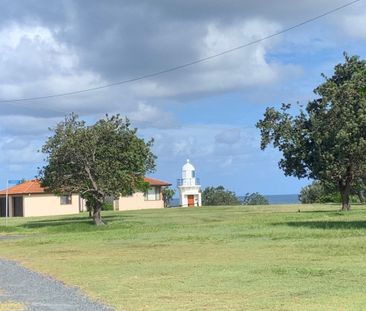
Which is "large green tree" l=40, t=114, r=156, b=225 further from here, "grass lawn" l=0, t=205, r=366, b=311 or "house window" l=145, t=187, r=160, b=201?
"house window" l=145, t=187, r=160, b=201

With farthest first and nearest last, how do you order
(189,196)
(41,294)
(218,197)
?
(218,197)
(189,196)
(41,294)

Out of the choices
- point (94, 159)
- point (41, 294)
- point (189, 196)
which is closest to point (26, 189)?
point (189, 196)

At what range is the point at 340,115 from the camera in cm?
4344

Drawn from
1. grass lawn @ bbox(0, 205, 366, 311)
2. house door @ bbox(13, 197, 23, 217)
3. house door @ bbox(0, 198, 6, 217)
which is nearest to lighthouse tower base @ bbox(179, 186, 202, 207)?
house door @ bbox(13, 197, 23, 217)

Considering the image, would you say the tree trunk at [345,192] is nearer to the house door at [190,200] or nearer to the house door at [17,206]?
the house door at [190,200]

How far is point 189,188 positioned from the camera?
7481cm

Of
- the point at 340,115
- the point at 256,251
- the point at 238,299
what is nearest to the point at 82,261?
the point at 256,251

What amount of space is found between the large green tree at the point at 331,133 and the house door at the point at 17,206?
33597mm

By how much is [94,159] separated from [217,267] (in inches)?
962

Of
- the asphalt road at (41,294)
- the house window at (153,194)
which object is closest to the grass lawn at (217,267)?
the asphalt road at (41,294)

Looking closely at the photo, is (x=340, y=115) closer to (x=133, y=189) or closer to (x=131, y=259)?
(x=133, y=189)

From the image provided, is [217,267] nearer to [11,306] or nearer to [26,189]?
[11,306]

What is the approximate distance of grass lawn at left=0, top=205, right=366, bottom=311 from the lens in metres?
11.9

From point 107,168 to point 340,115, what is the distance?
15226 mm
